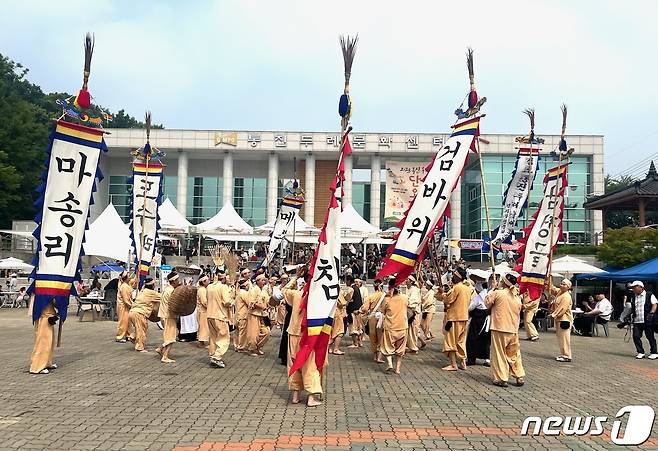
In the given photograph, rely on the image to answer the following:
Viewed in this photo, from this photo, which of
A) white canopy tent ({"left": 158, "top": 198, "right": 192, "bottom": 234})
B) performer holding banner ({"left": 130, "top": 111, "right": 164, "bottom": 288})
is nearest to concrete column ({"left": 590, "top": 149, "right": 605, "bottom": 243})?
white canopy tent ({"left": 158, "top": 198, "right": 192, "bottom": 234})

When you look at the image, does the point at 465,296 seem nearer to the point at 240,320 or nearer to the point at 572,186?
Result: the point at 240,320

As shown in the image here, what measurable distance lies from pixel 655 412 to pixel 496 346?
223 cm

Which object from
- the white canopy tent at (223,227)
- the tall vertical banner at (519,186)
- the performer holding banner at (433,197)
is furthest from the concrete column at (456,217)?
the performer holding banner at (433,197)

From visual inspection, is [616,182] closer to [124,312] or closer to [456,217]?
[456,217]

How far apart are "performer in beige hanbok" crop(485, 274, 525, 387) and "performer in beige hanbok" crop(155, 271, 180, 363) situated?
5804 mm

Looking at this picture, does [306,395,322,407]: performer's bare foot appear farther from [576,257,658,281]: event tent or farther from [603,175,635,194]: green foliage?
[603,175,635,194]: green foliage

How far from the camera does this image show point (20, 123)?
39.4 m

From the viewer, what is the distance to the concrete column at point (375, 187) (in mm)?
43750

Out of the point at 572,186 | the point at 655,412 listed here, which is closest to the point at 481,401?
the point at 655,412

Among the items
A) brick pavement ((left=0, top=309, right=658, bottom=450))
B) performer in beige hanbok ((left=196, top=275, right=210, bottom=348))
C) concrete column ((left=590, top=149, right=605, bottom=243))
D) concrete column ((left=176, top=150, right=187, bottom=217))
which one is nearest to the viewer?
brick pavement ((left=0, top=309, right=658, bottom=450))

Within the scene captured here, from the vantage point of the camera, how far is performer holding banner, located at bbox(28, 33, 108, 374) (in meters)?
8.68

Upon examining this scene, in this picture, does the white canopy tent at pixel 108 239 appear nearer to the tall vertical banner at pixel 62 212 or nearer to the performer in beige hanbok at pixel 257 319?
the performer in beige hanbok at pixel 257 319

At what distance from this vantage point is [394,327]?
8.96 meters

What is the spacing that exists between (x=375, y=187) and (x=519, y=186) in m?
28.0
